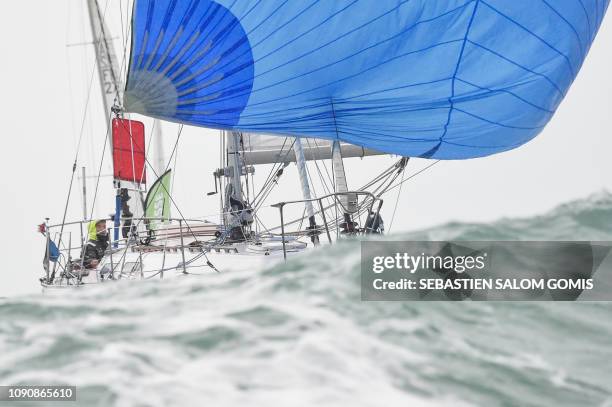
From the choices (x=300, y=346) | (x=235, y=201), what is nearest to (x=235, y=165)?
(x=235, y=201)

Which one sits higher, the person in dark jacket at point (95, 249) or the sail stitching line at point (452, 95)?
the sail stitching line at point (452, 95)

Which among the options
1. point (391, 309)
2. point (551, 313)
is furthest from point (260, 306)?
point (551, 313)

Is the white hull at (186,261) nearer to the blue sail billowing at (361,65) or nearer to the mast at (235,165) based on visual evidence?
the mast at (235,165)

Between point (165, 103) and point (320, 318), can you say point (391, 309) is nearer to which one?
point (320, 318)

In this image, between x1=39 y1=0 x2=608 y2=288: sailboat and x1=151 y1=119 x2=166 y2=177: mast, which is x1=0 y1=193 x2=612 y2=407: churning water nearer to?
x1=39 y1=0 x2=608 y2=288: sailboat

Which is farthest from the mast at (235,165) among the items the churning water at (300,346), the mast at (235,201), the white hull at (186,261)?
the churning water at (300,346)

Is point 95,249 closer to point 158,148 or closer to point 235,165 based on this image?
point 235,165

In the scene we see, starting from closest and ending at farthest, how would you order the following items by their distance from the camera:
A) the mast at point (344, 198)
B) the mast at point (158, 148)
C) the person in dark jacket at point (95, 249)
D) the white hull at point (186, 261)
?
the mast at point (344, 198) → the white hull at point (186, 261) → the person in dark jacket at point (95, 249) → the mast at point (158, 148)
